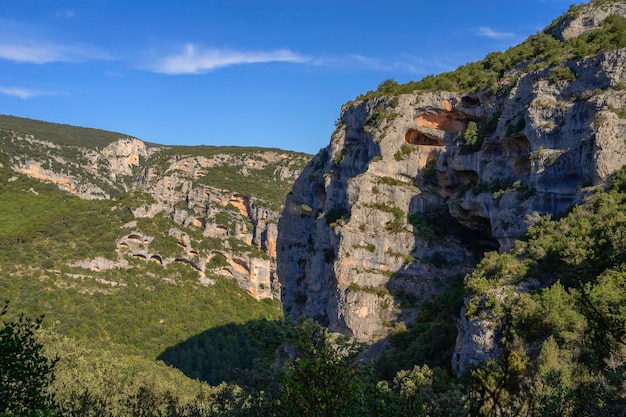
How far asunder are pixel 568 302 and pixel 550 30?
3188cm

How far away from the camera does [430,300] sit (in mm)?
38531

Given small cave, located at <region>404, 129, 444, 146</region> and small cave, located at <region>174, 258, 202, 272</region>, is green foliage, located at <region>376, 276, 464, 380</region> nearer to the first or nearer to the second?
small cave, located at <region>404, 129, 444, 146</region>

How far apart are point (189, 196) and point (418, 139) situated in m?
64.6

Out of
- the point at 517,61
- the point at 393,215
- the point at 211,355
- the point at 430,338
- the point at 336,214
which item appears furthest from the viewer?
the point at 211,355

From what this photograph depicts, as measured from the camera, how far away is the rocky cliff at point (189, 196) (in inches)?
3625

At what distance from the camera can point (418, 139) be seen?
148ft

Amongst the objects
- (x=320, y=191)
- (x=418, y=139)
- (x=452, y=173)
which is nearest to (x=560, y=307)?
(x=452, y=173)

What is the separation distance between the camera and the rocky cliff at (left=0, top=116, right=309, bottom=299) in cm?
9206

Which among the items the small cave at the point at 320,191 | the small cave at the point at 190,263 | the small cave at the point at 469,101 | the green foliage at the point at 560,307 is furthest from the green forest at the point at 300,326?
the small cave at the point at 320,191

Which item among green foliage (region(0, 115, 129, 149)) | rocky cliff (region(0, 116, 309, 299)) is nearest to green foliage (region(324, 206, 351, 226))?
rocky cliff (region(0, 116, 309, 299))

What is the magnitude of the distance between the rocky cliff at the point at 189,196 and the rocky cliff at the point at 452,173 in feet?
155

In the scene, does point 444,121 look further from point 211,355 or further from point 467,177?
point 211,355

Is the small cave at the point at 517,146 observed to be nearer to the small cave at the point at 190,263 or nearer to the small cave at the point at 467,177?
the small cave at the point at 467,177

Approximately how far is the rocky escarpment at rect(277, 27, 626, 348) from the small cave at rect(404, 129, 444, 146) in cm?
10
